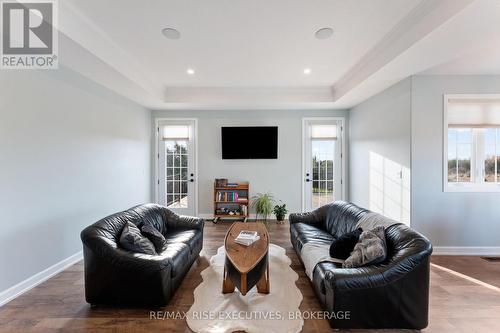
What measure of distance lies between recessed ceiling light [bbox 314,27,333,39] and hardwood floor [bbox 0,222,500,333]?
9.71ft

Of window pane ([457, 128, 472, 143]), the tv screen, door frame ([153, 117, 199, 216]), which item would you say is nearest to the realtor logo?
door frame ([153, 117, 199, 216])

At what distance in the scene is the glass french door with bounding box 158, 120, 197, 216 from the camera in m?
5.32

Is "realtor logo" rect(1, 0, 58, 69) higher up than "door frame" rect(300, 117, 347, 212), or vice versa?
"realtor logo" rect(1, 0, 58, 69)

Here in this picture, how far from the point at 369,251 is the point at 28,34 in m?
4.03

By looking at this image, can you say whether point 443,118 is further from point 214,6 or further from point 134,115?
point 134,115

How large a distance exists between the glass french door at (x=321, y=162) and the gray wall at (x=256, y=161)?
18cm

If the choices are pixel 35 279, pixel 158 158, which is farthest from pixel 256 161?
pixel 35 279

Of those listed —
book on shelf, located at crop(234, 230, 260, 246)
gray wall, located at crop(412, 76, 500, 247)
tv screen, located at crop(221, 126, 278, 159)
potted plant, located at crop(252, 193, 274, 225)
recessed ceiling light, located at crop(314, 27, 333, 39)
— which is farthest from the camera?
tv screen, located at crop(221, 126, 278, 159)

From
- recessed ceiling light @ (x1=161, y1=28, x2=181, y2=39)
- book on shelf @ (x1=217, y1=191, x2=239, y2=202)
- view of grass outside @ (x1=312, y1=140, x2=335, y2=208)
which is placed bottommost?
book on shelf @ (x1=217, y1=191, x2=239, y2=202)

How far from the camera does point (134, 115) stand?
15.0 feet

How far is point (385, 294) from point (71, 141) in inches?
163

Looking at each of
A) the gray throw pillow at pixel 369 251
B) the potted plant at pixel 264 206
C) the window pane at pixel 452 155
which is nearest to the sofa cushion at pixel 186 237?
the gray throw pillow at pixel 369 251

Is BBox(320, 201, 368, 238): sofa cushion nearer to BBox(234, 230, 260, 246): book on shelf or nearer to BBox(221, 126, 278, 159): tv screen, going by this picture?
BBox(234, 230, 260, 246): book on shelf

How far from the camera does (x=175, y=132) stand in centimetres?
533
